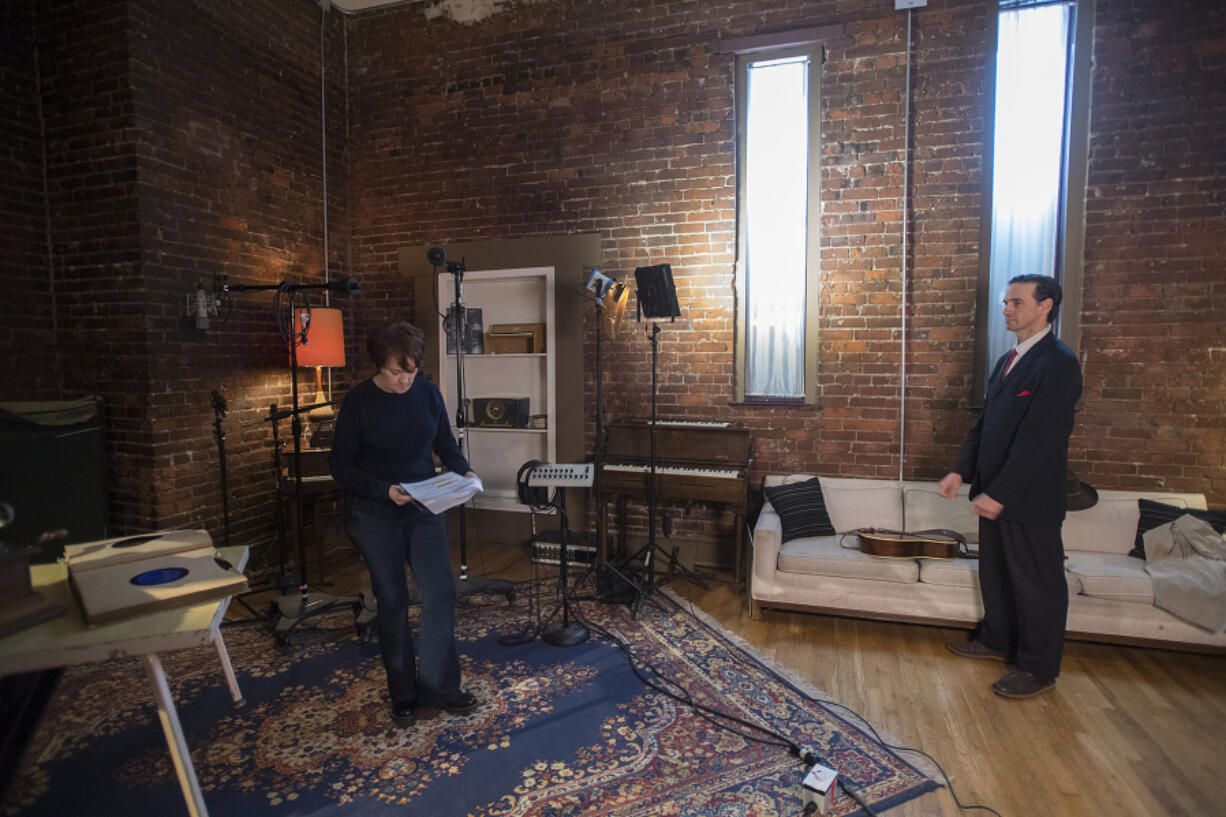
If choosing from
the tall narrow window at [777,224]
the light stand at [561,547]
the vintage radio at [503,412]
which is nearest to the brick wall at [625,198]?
the tall narrow window at [777,224]

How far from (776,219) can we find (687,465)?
1.79 meters

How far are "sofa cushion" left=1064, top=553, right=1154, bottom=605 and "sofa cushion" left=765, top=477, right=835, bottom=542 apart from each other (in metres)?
1.26

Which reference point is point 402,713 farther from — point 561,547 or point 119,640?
point 119,640

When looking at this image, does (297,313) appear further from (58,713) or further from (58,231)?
(58,713)

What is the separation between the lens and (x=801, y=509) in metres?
4.13

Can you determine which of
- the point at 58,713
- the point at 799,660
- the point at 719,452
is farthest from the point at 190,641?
the point at 719,452

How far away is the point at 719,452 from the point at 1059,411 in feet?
6.29

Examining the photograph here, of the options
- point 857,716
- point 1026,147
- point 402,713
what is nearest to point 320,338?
point 402,713

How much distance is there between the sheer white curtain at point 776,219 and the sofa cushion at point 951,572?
147cm

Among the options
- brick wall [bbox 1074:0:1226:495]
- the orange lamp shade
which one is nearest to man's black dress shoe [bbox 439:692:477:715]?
the orange lamp shade

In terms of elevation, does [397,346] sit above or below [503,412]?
above

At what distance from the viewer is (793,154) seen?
4508mm

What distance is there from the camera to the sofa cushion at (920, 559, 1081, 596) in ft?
11.4

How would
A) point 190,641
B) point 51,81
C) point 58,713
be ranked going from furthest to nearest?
point 51,81, point 58,713, point 190,641
